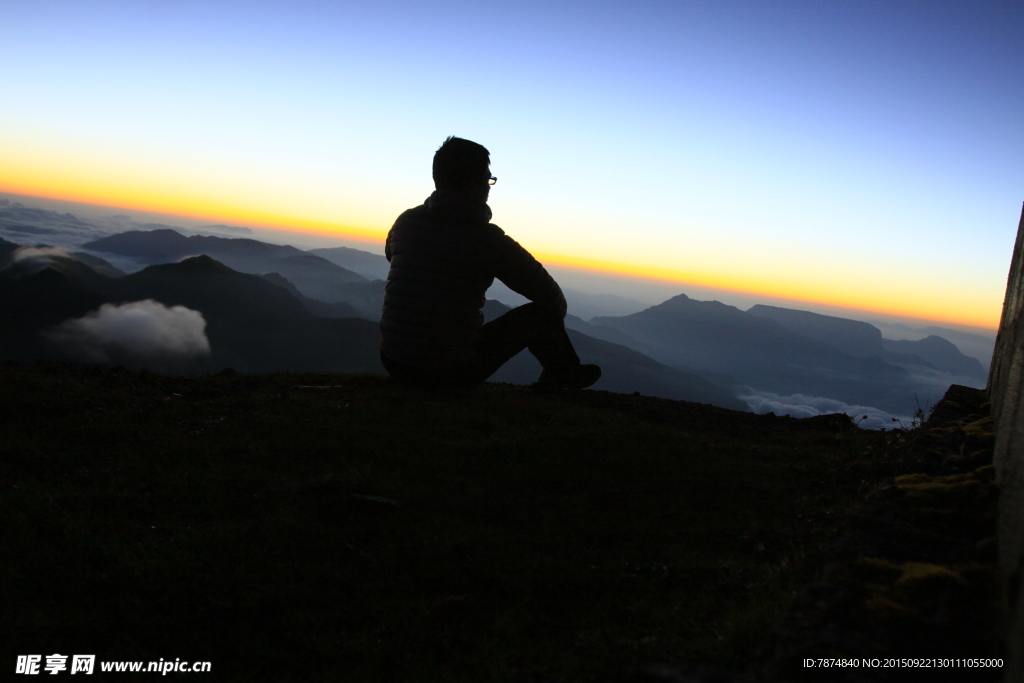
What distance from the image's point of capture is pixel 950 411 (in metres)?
5.38

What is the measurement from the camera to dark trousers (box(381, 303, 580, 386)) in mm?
6602

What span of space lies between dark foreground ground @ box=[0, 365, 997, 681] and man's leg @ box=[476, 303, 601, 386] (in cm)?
100

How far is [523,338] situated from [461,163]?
211 cm

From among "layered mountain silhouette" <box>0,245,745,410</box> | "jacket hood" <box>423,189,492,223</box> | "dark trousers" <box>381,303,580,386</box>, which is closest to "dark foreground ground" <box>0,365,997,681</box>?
"dark trousers" <box>381,303,580,386</box>

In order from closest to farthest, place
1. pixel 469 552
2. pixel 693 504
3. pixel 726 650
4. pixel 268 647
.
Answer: pixel 726 650 < pixel 268 647 < pixel 469 552 < pixel 693 504

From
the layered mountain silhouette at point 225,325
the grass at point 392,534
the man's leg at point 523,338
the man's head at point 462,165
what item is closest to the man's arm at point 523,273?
the man's leg at point 523,338

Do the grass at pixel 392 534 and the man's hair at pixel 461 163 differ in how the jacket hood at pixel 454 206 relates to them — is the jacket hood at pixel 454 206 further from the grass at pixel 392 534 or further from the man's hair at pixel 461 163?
the grass at pixel 392 534

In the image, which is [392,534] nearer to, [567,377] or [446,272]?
[446,272]

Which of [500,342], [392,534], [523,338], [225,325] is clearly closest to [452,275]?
[500,342]

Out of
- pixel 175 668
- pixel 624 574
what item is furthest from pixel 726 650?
pixel 175 668

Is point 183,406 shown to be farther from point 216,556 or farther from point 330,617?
point 330,617

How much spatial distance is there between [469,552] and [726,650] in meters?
1.59

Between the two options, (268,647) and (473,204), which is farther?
(473,204)

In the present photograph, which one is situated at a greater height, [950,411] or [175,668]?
[950,411]
